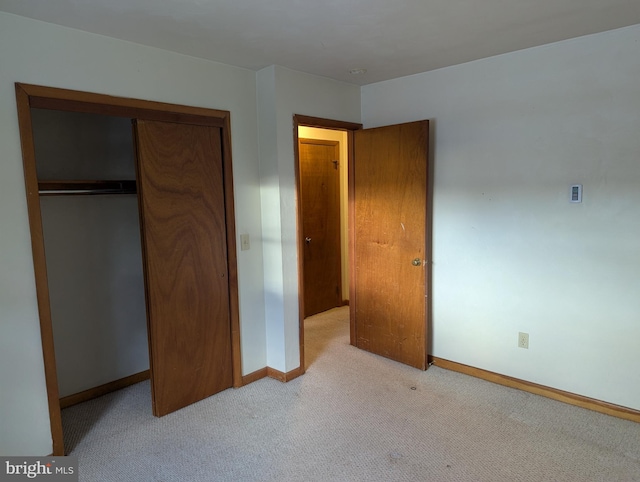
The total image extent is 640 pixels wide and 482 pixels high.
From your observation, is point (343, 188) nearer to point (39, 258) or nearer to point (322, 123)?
point (322, 123)

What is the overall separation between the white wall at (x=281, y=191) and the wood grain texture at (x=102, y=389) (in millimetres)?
1051

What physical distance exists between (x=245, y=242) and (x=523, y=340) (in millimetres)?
2156

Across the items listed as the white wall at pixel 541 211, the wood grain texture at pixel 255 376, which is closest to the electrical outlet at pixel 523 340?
the white wall at pixel 541 211

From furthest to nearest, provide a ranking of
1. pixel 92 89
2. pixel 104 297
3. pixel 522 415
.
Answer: pixel 104 297 < pixel 522 415 < pixel 92 89

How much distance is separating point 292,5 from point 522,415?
9.10 feet

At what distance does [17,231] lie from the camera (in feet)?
6.69

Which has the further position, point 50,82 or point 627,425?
point 627,425

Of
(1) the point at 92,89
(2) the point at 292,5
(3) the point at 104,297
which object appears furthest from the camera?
(3) the point at 104,297

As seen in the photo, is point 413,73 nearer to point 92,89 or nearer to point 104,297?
point 92,89

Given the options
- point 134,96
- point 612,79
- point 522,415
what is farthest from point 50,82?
point 522,415

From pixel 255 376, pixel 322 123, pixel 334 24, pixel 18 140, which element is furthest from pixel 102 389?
pixel 334 24

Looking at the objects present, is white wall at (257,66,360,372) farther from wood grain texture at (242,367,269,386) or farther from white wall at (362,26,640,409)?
white wall at (362,26,640,409)

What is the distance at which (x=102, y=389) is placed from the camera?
300 centimetres

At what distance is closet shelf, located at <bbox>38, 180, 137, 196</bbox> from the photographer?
8.56 feet
